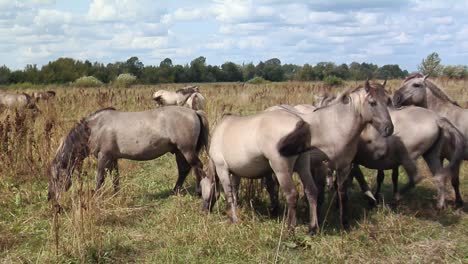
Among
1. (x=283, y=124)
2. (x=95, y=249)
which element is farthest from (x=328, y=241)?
(x=95, y=249)

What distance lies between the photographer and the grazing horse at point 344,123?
5.76 m

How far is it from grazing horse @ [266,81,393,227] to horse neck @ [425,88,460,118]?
7.46 ft

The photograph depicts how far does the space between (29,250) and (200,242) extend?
1.96 metres

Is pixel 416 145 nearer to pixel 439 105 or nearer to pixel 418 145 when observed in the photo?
pixel 418 145

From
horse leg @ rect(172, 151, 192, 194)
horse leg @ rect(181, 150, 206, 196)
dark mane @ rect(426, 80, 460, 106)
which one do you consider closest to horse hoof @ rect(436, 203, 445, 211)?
dark mane @ rect(426, 80, 460, 106)

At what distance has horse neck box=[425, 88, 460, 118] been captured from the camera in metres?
7.46

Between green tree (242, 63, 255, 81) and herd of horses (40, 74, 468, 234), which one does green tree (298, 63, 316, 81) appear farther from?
herd of horses (40, 74, 468, 234)

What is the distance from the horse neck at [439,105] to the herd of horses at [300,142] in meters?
0.02

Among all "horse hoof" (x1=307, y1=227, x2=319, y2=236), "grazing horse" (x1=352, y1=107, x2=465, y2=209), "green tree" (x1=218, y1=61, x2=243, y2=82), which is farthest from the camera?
"green tree" (x1=218, y1=61, x2=243, y2=82)

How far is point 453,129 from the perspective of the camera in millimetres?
6410

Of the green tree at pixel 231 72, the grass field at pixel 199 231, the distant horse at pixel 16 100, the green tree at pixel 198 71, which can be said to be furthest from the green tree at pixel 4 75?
the grass field at pixel 199 231

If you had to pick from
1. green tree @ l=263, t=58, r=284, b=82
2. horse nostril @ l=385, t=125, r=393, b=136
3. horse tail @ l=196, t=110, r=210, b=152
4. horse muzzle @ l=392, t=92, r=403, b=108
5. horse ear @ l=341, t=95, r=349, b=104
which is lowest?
green tree @ l=263, t=58, r=284, b=82

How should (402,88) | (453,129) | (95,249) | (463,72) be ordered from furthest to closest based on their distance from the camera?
1. (463,72)
2. (402,88)
3. (453,129)
4. (95,249)

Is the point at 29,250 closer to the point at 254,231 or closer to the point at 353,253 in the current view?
the point at 254,231
